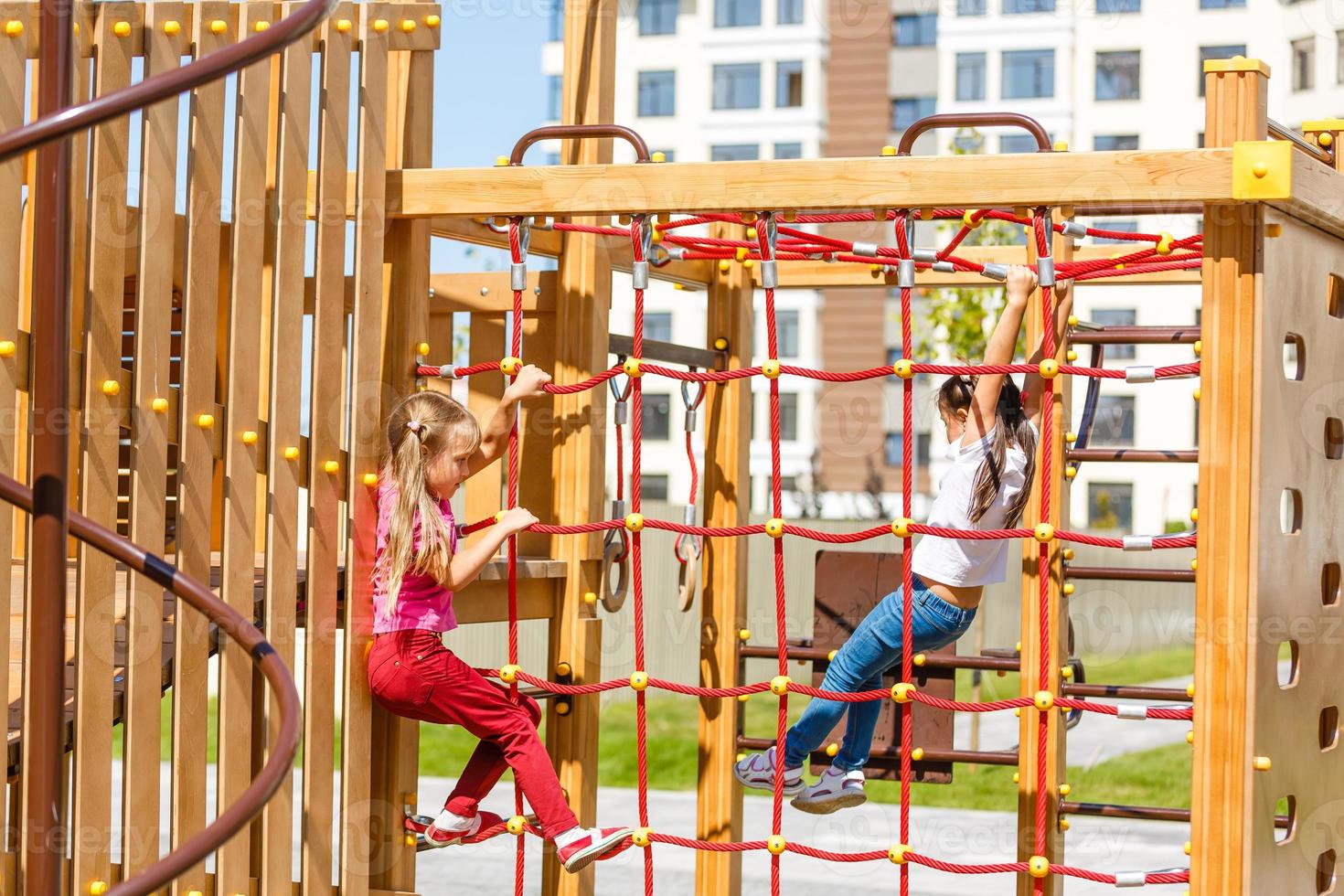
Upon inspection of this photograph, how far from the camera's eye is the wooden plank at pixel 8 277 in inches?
133

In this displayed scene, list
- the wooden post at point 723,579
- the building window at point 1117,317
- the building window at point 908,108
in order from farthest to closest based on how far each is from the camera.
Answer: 1. the building window at point 908,108
2. the building window at point 1117,317
3. the wooden post at point 723,579

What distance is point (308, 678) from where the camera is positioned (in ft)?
12.4

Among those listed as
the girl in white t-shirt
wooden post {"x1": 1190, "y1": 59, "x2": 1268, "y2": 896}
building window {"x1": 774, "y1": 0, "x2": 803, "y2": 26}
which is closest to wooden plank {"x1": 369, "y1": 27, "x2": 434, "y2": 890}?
the girl in white t-shirt

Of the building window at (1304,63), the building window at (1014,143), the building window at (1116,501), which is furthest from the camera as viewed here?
the building window at (1116,501)

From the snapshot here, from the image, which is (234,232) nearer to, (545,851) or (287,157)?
(287,157)

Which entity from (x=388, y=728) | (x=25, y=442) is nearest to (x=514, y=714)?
(x=388, y=728)

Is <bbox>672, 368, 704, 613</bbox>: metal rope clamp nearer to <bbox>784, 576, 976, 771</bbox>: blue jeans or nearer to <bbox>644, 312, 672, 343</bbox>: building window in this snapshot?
<bbox>784, 576, 976, 771</bbox>: blue jeans

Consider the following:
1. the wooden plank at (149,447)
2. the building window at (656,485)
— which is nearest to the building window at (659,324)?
the building window at (656,485)

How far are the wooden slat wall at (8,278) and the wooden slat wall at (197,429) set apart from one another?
353 mm

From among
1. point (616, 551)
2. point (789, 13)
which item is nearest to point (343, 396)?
point (616, 551)

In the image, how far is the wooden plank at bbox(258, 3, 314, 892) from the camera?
3.67 m

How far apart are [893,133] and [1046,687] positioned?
3175 centimetres

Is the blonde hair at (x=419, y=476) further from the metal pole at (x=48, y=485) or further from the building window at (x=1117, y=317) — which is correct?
the building window at (x=1117, y=317)

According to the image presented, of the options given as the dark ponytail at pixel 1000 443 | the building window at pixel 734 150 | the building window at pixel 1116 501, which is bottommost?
the building window at pixel 1116 501
